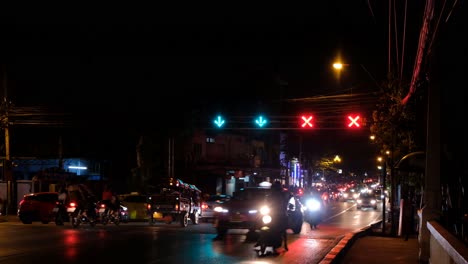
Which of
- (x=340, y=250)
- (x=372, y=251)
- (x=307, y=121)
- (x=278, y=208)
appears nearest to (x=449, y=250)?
(x=340, y=250)

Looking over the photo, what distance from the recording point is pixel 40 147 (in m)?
47.8

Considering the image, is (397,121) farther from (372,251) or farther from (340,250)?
(340,250)

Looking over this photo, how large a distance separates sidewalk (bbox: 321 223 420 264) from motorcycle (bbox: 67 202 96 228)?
10834 millimetres

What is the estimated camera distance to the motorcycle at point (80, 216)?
82.7 feet

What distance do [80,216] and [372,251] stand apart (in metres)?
12.9

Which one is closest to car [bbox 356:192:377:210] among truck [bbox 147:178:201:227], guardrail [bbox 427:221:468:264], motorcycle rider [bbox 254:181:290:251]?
truck [bbox 147:178:201:227]

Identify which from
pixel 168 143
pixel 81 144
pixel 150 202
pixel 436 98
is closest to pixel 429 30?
pixel 436 98

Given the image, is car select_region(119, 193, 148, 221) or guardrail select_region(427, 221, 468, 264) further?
car select_region(119, 193, 148, 221)

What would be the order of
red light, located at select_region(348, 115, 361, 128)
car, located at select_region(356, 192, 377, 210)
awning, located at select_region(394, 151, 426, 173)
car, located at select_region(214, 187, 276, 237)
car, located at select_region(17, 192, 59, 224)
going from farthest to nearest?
car, located at select_region(356, 192, 377, 210) → red light, located at select_region(348, 115, 361, 128) → car, located at select_region(17, 192, 59, 224) → car, located at select_region(214, 187, 276, 237) → awning, located at select_region(394, 151, 426, 173)

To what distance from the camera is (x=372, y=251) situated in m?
16.8

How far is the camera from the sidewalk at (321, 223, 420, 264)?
14789 millimetres

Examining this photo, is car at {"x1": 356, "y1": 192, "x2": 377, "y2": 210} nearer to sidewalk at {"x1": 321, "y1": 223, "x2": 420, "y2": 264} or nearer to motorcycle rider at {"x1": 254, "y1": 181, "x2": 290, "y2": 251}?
sidewalk at {"x1": 321, "y1": 223, "x2": 420, "y2": 264}

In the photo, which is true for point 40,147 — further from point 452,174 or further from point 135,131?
point 452,174

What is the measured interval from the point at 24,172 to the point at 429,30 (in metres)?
39.1
